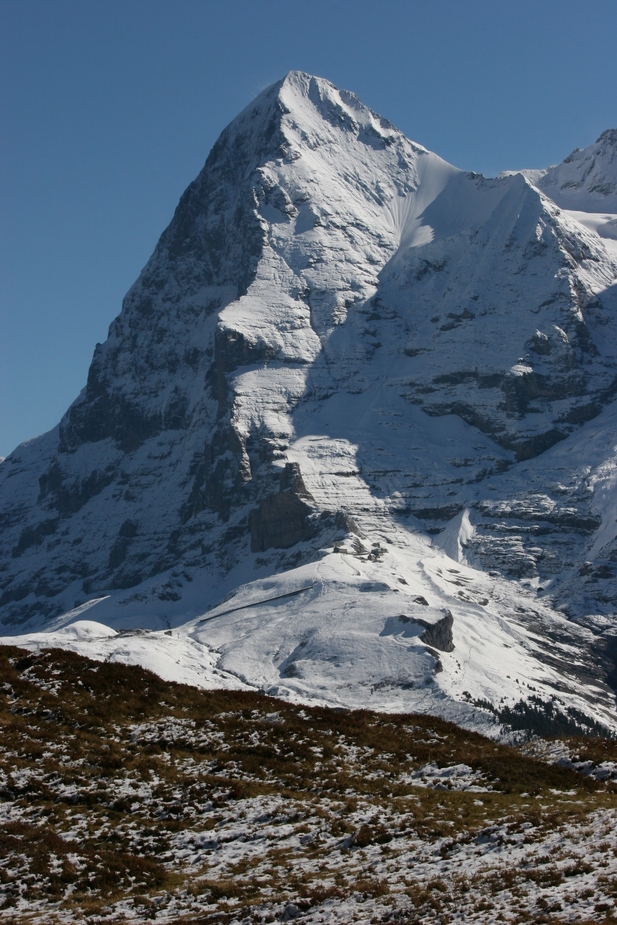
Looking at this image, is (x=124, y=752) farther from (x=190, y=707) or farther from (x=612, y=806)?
(x=612, y=806)

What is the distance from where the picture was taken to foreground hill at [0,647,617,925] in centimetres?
3281

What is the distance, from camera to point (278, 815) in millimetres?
41531

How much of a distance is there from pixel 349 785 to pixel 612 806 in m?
11.3

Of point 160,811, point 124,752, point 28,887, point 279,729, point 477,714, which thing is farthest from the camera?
point 477,714

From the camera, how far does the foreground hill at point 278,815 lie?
3281cm

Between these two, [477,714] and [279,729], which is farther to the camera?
[477,714]

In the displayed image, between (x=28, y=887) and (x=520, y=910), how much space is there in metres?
Answer: 16.3

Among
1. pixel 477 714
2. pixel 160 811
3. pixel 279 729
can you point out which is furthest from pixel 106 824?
pixel 477 714

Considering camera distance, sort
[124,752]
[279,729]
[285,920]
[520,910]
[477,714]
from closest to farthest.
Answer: [520,910] → [285,920] → [124,752] → [279,729] → [477,714]

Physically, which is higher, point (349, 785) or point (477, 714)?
point (349, 785)

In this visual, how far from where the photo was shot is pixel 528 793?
141 feet

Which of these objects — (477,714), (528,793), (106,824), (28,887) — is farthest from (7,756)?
(477,714)

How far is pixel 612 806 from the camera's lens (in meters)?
39.2

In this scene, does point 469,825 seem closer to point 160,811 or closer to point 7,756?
point 160,811
